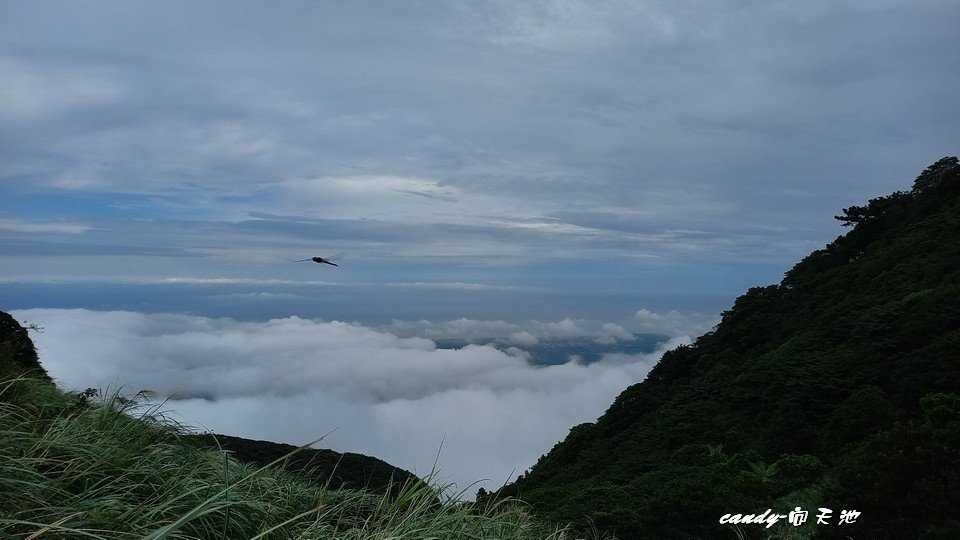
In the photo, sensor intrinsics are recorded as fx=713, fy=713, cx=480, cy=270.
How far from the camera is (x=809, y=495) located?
879cm

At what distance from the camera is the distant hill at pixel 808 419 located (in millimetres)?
8219

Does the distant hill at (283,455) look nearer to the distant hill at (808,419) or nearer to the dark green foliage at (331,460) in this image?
the dark green foliage at (331,460)

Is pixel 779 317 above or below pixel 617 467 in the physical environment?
above

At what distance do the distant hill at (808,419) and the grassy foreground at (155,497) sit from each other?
3.83 m

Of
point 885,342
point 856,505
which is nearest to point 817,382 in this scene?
point 885,342

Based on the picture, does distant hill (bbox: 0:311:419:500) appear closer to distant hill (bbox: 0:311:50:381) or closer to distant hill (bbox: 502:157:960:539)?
distant hill (bbox: 0:311:50:381)

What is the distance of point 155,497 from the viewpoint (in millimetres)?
4617

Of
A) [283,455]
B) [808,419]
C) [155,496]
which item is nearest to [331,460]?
[283,455]

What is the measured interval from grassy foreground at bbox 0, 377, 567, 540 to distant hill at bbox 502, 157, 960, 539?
12.6 ft

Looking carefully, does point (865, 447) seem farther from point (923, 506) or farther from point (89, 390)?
point (89, 390)

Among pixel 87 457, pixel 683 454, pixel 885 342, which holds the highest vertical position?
pixel 885 342

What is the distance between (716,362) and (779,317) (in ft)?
7.37

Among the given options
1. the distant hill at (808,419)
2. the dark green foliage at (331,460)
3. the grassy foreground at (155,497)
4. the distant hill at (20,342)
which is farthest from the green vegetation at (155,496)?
the dark green foliage at (331,460)

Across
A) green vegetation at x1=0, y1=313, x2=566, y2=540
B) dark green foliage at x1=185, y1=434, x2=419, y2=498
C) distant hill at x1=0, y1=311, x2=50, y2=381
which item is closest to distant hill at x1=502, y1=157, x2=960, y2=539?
dark green foliage at x1=185, y1=434, x2=419, y2=498
